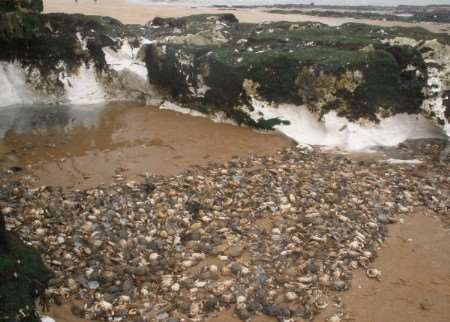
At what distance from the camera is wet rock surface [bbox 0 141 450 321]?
15.8 feet

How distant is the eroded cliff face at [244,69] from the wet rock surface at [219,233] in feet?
7.25

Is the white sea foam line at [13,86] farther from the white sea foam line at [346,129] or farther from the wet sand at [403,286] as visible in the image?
the wet sand at [403,286]

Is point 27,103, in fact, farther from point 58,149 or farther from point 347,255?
point 347,255

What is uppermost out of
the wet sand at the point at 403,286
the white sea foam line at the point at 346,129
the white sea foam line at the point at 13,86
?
the white sea foam line at the point at 13,86

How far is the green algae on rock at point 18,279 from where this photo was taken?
361 cm

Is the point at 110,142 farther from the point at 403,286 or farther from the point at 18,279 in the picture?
the point at 403,286

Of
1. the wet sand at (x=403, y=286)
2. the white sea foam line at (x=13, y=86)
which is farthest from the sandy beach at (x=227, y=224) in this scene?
the white sea foam line at (x=13, y=86)

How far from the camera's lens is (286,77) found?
10.0 meters

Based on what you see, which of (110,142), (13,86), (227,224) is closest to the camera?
(227,224)

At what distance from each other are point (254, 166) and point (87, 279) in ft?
13.6

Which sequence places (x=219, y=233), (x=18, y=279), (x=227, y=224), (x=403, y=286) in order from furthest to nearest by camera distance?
1. (x=227, y=224)
2. (x=219, y=233)
3. (x=403, y=286)
4. (x=18, y=279)

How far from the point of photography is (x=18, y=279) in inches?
153

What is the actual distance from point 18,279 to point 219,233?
2.77m

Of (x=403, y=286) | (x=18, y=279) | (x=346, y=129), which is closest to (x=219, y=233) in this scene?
(x=403, y=286)
